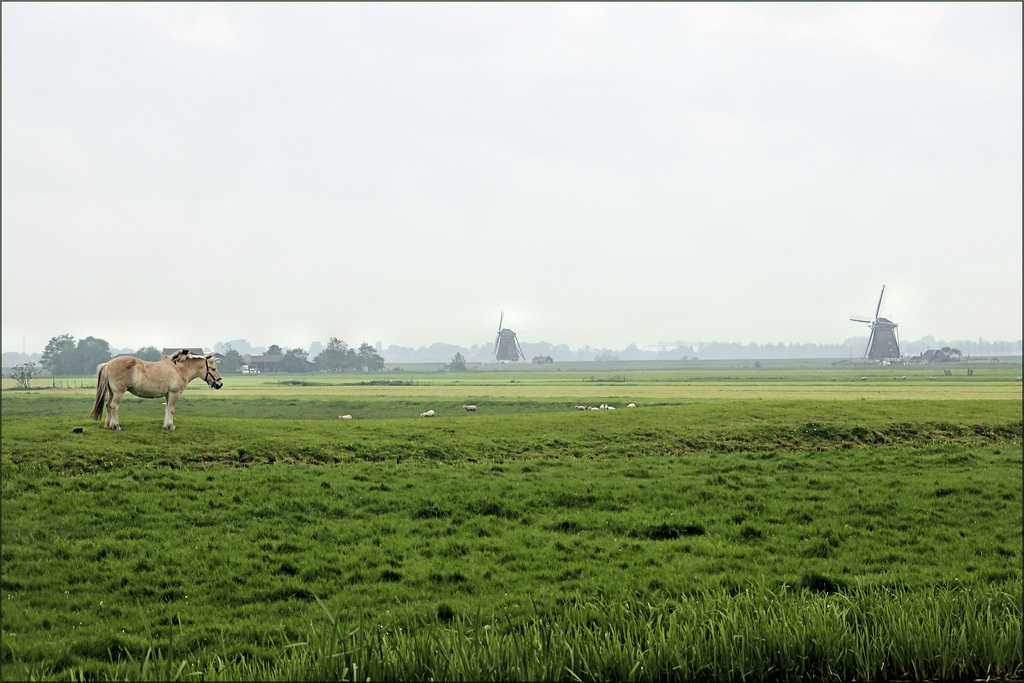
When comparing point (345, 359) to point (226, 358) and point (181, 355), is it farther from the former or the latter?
point (181, 355)

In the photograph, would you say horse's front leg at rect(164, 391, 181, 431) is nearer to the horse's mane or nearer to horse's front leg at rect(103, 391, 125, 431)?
the horse's mane

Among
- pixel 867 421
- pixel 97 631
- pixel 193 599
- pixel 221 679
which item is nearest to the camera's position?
pixel 221 679

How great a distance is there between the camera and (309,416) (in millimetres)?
43562

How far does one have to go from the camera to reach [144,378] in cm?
1912

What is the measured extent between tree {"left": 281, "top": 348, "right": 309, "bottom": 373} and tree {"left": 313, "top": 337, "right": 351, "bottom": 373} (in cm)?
2279

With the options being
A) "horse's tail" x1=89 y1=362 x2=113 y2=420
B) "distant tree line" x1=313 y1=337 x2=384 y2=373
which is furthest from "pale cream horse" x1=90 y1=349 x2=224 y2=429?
"distant tree line" x1=313 y1=337 x2=384 y2=373

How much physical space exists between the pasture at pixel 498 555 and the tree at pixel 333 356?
13204 centimetres

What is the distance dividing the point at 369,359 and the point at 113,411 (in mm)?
141346

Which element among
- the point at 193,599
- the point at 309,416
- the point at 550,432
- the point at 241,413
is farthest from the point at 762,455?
the point at 241,413

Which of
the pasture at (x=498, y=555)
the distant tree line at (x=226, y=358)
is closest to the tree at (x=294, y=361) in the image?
the distant tree line at (x=226, y=358)

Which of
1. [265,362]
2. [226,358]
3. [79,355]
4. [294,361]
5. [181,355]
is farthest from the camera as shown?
[294,361]

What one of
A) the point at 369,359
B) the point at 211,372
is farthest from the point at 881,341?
the point at 211,372

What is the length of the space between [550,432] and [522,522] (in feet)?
43.0

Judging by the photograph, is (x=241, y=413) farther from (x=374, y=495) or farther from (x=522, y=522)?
(x=522, y=522)
